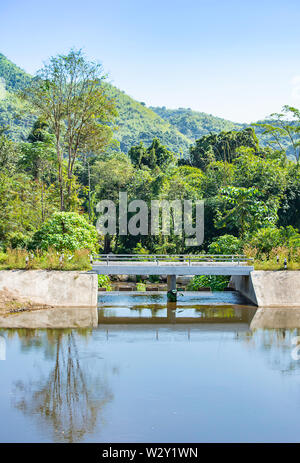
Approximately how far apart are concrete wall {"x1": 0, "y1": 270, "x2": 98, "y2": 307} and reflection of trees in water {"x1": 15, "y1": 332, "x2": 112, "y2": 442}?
843cm

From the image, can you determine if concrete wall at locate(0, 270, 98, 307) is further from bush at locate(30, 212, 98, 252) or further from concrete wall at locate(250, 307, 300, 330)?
concrete wall at locate(250, 307, 300, 330)

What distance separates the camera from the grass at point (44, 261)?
2744cm

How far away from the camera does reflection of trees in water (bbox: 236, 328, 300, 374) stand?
→ 17.3 meters

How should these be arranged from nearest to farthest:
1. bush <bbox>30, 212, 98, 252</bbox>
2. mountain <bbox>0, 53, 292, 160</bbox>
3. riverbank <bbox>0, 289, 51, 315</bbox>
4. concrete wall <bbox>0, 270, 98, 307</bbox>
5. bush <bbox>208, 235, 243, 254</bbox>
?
riverbank <bbox>0, 289, 51, 315</bbox> → concrete wall <bbox>0, 270, 98, 307</bbox> → bush <bbox>30, 212, 98, 252</bbox> → bush <bbox>208, 235, 243, 254</bbox> → mountain <bbox>0, 53, 292, 160</bbox>

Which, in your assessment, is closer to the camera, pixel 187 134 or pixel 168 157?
pixel 168 157

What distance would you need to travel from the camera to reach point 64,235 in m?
31.1

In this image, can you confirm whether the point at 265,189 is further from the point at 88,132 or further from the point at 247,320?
the point at 247,320

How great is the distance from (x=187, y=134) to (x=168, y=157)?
9616cm

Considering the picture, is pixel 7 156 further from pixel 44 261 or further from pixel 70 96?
pixel 44 261

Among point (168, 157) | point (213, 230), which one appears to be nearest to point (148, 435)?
point (213, 230)

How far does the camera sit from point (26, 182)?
48.2 meters

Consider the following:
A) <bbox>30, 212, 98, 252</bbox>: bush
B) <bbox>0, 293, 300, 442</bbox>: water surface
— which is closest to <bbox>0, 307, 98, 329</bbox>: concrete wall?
<bbox>0, 293, 300, 442</bbox>: water surface

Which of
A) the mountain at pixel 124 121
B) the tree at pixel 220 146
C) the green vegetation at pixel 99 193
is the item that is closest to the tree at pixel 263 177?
the green vegetation at pixel 99 193

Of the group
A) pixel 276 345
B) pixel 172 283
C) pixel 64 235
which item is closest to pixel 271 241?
pixel 172 283
